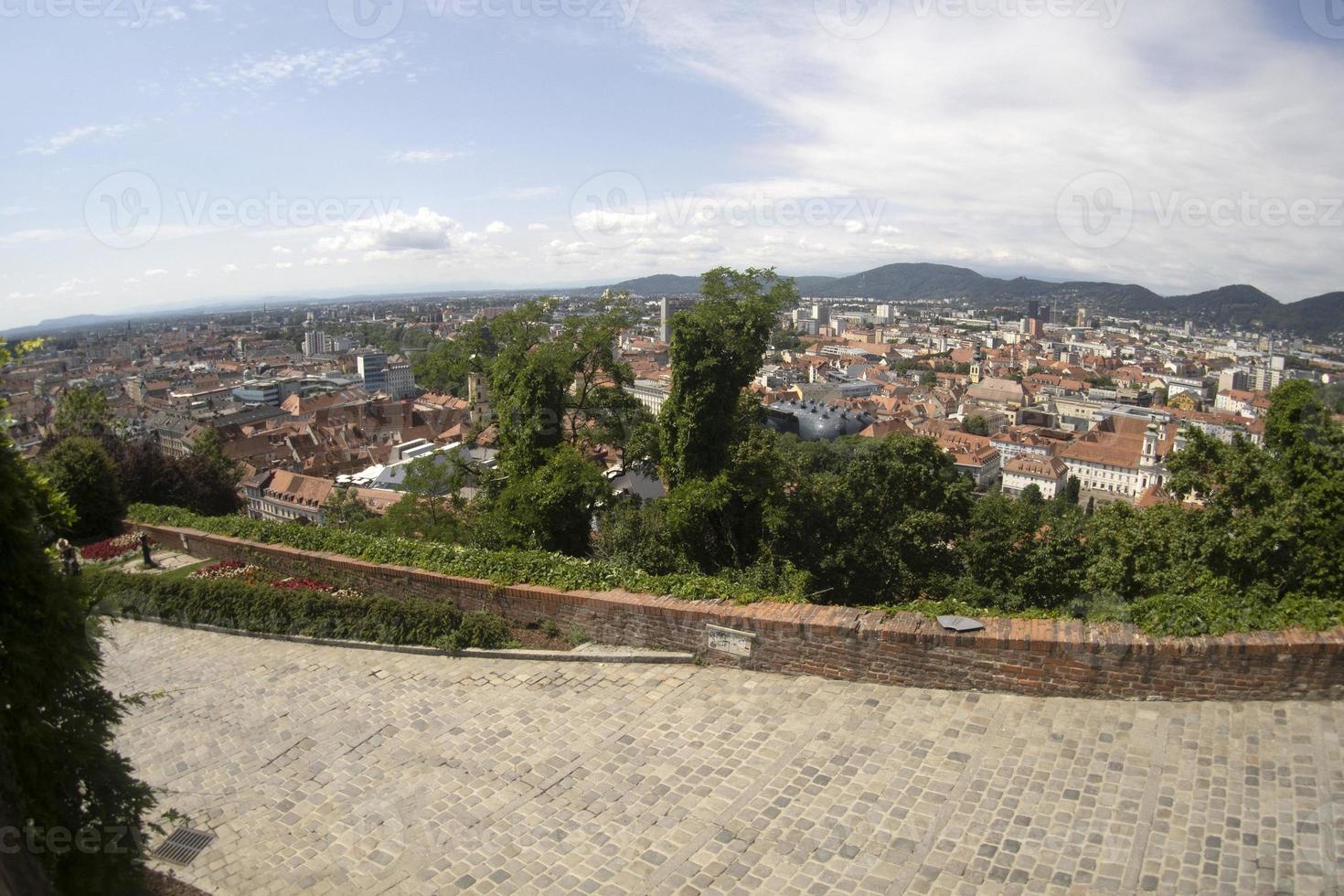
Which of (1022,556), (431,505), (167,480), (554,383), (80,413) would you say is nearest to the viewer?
(1022,556)

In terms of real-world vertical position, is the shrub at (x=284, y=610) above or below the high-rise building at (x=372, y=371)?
above

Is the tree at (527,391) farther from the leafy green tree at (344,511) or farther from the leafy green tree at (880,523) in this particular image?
the leafy green tree at (344,511)

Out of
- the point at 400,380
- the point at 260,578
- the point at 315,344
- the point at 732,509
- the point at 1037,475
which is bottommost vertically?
the point at 1037,475

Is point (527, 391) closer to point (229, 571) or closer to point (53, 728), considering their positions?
point (229, 571)

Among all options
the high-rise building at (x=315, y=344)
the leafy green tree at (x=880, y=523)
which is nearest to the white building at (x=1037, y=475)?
the leafy green tree at (x=880, y=523)

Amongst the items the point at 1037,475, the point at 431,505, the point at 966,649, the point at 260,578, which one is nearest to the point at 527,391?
the point at 260,578

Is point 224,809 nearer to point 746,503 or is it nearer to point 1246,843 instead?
point 1246,843

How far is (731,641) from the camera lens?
6832mm

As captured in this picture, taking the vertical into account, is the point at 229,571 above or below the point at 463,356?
below

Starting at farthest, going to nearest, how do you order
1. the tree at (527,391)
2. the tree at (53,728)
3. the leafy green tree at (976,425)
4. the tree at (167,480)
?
the leafy green tree at (976,425) < the tree at (167,480) < the tree at (527,391) < the tree at (53,728)

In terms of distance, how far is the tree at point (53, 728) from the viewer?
3.73 meters

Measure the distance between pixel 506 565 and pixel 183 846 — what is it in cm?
409

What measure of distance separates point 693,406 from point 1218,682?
23.1 feet

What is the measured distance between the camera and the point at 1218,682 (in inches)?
218
